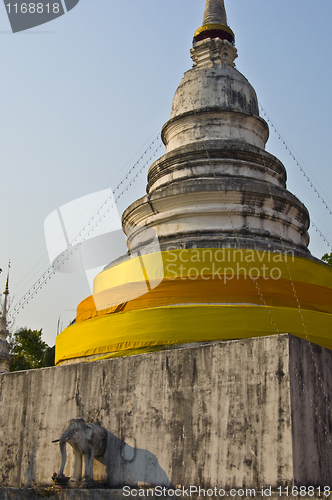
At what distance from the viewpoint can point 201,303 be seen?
28.0 feet

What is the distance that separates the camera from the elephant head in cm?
726

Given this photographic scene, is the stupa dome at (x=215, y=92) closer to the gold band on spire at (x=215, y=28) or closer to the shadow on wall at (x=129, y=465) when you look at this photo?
the gold band on spire at (x=215, y=28)

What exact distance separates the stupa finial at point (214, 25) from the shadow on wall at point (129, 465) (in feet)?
35.9

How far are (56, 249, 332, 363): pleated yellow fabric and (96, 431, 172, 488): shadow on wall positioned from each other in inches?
57.0

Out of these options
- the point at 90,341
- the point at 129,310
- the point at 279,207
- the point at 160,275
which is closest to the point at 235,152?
the point at 279,207

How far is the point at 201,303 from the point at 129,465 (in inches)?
107

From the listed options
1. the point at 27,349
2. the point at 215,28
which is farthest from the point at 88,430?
the point at 27,349

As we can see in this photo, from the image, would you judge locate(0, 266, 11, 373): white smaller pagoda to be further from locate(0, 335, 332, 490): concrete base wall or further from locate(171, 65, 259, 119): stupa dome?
locate(171, 65, 259, 119): stupa dome

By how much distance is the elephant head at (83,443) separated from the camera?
7.26 metres

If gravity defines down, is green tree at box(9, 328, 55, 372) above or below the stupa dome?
below

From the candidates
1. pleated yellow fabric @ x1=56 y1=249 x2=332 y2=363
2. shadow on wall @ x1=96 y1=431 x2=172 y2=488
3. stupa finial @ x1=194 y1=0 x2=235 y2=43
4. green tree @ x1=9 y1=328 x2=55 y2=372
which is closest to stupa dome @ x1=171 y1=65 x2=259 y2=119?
stupa finial @ x1=194 y1=0 x2=235 y2=43

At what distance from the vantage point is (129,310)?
8.84 m

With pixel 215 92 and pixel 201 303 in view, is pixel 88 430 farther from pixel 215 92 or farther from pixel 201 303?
pixel 215 92

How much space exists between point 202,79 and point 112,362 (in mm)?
7817
